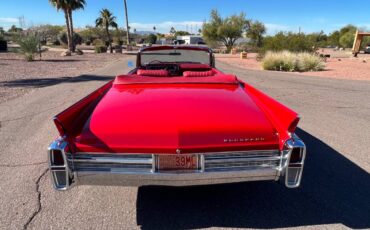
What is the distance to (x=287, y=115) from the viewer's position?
2984 millimetres

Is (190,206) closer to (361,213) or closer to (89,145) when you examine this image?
(89,145)

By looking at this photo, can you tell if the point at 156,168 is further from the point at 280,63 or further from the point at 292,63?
the point at 280,63

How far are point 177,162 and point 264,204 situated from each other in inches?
47.8

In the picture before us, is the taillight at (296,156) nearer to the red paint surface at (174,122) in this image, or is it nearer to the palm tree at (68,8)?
the red paint surface at (174,122)

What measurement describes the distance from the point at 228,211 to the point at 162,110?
1.19 m

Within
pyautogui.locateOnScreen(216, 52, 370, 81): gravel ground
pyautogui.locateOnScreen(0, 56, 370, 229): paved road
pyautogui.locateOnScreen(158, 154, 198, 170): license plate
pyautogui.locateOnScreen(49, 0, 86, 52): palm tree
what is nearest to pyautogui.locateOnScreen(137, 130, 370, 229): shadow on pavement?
pyautogui.locateOnScreen(0, 56, 370, 229): paved road

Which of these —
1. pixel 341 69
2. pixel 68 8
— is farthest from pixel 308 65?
pixel 68 8

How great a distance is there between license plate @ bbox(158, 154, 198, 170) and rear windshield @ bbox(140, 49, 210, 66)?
3.26 metres

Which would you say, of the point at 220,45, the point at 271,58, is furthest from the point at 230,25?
the point at 271,58

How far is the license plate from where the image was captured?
2.67m

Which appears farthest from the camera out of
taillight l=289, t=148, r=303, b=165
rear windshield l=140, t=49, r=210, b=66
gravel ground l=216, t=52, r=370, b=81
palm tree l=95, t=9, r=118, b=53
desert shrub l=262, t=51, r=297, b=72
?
palm tree l=95, t=9, r=118, b=53

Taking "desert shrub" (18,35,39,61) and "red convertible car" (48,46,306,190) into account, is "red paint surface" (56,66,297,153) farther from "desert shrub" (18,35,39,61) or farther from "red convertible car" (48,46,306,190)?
"desert shrub" (18,35,39,61)

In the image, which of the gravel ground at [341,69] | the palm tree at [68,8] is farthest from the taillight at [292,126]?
the palm tree at [68,8]

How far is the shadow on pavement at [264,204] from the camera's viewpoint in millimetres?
3008
